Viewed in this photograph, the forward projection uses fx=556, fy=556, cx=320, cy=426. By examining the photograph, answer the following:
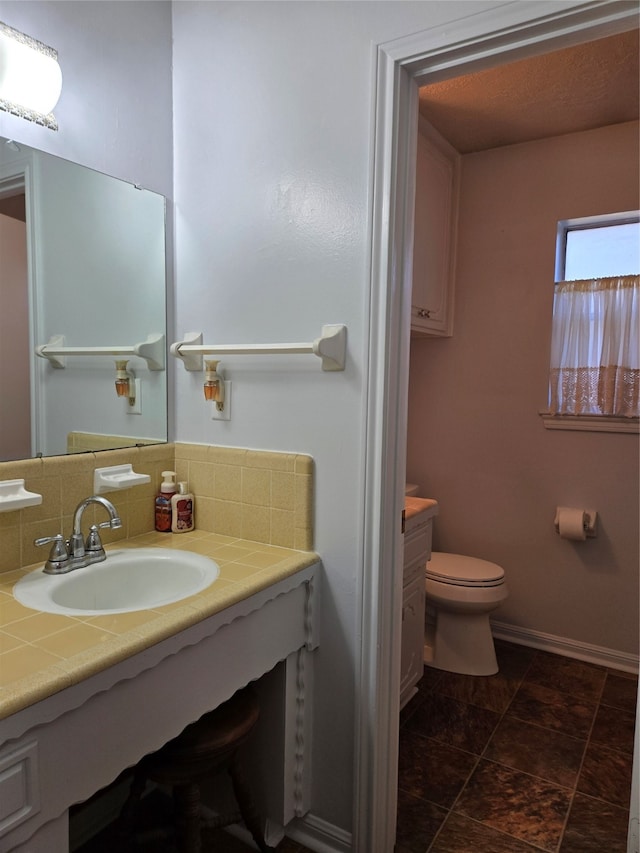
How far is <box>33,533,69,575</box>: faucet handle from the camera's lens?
51.2 inches

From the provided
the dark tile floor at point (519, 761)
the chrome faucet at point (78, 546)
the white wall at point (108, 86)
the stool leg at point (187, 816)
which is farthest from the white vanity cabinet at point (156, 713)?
the white wall at point (108, 86)

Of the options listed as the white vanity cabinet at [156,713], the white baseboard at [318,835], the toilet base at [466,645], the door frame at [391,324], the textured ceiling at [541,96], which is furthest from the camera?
the toilet base at [466,645]

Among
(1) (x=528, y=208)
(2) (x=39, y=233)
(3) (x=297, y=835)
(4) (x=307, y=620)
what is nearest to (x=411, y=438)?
(1) (x=528, y=208)

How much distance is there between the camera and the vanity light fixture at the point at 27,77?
127cm

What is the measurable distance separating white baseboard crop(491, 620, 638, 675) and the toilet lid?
44 centimetres

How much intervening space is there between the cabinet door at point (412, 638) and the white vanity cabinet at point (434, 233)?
1.13m

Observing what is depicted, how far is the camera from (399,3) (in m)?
1.30

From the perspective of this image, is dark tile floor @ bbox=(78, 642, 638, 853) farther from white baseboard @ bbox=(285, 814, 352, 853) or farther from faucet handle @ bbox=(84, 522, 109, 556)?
faucet handle @ bbox=(84, 522, 109, 556)

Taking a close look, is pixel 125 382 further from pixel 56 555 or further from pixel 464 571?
pixel 464 571

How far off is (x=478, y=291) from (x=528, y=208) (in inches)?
17.0

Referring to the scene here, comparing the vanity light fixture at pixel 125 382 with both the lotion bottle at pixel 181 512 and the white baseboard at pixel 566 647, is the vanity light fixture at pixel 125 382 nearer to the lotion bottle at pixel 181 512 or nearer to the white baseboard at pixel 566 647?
the lotion bottle at pixel 181 512

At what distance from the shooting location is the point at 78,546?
4.45 ft

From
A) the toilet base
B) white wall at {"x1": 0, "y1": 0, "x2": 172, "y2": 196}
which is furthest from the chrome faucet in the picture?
the toilet base

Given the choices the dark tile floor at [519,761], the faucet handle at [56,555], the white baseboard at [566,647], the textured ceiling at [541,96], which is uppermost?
the textured ceiling at [541,96]
